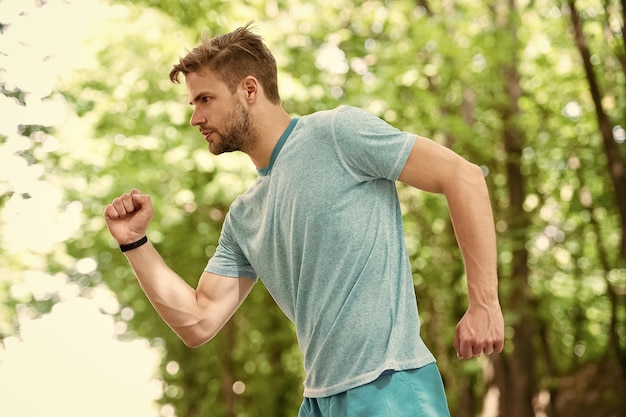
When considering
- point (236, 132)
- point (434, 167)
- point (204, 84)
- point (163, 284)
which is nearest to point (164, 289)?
point (163, 284)

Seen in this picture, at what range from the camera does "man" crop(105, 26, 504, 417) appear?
2475 mm

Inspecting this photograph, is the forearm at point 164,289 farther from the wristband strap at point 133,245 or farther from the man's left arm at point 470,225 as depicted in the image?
the man's left arm at point 470,225

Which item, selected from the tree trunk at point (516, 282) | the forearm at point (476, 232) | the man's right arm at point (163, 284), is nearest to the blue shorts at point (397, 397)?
the forearm at point (476, 232)

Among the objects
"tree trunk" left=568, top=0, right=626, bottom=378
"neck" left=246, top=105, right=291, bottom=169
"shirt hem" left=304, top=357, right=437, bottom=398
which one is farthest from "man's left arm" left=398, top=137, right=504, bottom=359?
"tree trunk" left=568, top=0, right=626, bottom=378

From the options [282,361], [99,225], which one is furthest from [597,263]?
[99,225]

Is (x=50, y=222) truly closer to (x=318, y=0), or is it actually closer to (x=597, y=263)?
(x=318, y=0)

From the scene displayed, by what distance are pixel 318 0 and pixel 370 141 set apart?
797cm

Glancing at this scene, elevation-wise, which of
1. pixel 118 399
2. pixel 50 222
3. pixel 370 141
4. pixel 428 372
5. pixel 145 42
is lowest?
pixel 118 399

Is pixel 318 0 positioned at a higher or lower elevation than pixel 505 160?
higher

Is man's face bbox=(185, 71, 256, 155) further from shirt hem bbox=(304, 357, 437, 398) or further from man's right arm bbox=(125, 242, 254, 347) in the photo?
shirt hem bbox=(304, 357, 437, 398)

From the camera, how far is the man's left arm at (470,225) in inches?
96.7

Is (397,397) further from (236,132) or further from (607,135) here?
(607,135)

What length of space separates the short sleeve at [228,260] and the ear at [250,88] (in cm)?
41

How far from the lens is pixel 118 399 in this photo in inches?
668
